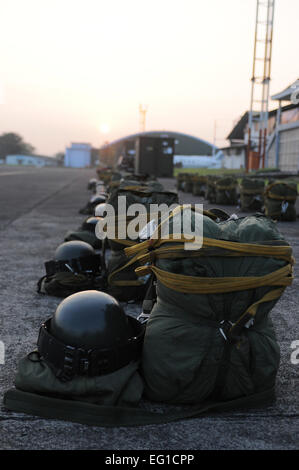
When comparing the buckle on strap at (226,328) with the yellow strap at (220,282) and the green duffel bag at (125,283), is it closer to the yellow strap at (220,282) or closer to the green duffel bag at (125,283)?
the yellow strap at (220,282)

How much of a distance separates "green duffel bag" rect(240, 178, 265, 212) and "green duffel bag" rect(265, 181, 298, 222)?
164 cm

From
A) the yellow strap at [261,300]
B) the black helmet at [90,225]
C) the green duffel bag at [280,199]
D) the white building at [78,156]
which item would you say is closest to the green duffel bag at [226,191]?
the green duffel bag at [280,199]

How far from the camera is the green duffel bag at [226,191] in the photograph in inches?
662

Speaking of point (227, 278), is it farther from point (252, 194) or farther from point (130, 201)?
point (252, 194)

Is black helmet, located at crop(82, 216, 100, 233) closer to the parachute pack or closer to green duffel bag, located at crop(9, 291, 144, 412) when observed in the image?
green duffel bag, located at crop(9, 291, 144, 412)

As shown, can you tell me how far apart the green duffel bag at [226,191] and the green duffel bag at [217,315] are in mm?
14215

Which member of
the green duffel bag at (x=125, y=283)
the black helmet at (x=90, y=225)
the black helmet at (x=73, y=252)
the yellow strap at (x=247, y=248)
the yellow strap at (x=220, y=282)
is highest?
the yellow strap at (x=247, y=248)

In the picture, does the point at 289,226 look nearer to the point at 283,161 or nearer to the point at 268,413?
the point at 268,413

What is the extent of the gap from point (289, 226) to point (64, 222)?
6014 millimetres

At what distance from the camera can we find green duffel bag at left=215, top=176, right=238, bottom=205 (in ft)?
55.2

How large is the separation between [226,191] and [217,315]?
14.4m

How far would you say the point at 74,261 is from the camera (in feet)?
18.4

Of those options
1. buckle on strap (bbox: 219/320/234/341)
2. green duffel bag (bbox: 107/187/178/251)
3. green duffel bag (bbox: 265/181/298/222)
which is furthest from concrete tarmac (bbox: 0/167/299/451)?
green duffel bag (bbox: 265/181/298/222)

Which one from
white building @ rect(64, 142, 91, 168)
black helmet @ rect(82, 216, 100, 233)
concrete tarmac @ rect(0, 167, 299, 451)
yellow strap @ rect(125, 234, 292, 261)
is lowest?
concrete tarmac @ rect(0, 167, 299, 451)
